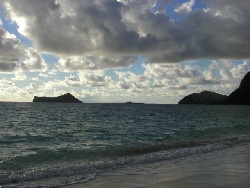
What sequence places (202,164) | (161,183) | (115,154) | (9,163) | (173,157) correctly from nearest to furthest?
1. (161,183)
2. (202,164)
3. (9,163)
4. (173,157)
5. (115,154)

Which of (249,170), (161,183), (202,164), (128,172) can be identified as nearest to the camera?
(161,183)

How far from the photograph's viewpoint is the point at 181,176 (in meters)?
11.7

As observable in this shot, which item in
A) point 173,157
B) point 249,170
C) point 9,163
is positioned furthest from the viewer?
point 173,157

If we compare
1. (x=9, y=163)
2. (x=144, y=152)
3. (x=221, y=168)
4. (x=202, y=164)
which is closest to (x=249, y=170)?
(x=221, y=168)

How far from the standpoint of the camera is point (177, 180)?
11039mm

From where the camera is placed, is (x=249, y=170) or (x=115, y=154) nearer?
(x=249, y=170)

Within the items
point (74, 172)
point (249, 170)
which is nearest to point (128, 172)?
point (74, 172)

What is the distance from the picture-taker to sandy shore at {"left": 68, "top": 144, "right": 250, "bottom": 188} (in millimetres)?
10406

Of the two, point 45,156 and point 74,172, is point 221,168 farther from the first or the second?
point 45,156

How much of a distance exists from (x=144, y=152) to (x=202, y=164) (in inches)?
261

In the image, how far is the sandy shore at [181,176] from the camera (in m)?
10.4

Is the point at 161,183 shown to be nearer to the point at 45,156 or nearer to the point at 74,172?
the point at 74,172

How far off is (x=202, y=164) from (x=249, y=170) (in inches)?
103

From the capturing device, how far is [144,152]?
20.9 m
